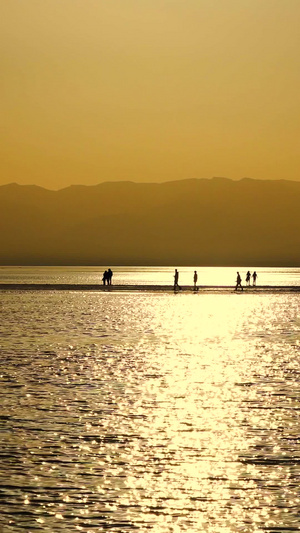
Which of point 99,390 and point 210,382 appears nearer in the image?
point 99,390

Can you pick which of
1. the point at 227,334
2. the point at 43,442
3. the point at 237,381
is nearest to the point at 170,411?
the point at 43,442

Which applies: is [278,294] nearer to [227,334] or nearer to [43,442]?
[227,334]

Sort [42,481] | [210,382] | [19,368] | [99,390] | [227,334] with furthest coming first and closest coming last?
[227,334] < [19,368] < [210,382] < [99,390] < [42,481]

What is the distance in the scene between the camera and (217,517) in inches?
623

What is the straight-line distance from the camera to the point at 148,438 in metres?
22.3

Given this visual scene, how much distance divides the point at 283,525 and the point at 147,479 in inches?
137

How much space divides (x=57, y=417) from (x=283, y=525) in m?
10.3

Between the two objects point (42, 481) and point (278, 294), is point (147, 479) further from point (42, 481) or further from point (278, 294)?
point (278, 294)

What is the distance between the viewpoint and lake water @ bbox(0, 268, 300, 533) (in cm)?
1620

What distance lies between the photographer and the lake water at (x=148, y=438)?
16203 millimetres

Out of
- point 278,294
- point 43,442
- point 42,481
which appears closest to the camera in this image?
point 42,481

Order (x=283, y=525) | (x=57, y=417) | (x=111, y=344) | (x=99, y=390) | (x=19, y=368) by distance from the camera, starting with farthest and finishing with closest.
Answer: (x=111, y=344) → (x=19, y=368) → (x=99, y=390) → (x=57, y=417) → (x=283, y=525)

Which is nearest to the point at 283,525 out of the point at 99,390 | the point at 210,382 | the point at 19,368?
the point at 99,390

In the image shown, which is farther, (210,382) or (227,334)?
(227,334)
